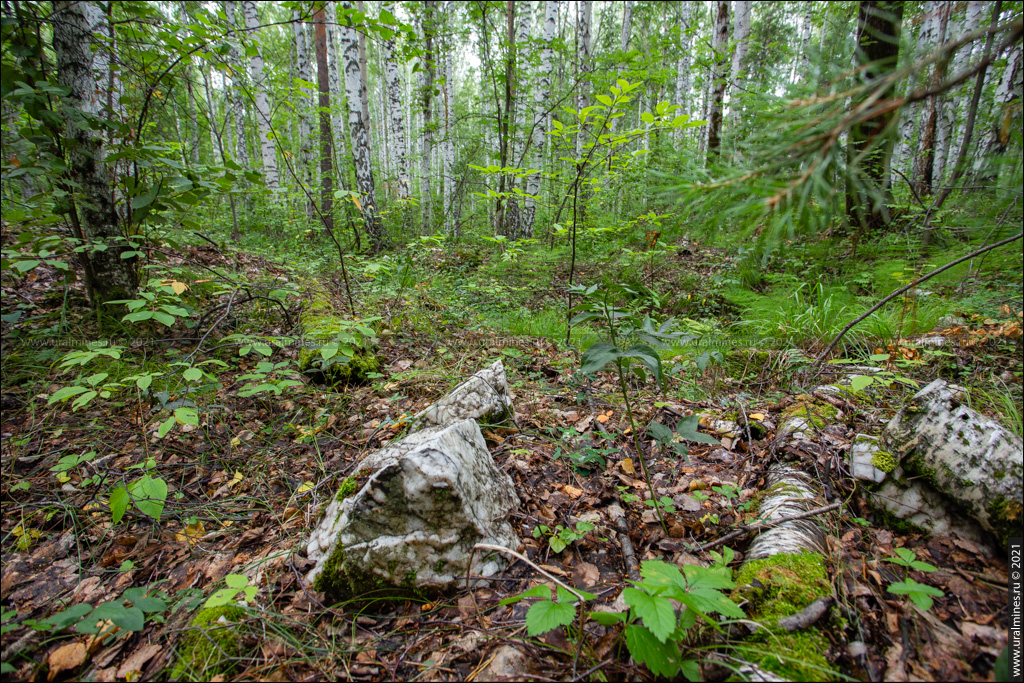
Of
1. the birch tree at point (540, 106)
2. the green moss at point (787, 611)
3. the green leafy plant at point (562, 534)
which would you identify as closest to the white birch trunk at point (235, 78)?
the green leafy plant at point (562, 534)

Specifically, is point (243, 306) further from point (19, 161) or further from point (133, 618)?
point (133, 618)

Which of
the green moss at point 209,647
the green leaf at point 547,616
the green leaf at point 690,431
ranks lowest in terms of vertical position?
the green moss at point 209,647

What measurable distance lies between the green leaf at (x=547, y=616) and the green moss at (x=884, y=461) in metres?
1.53

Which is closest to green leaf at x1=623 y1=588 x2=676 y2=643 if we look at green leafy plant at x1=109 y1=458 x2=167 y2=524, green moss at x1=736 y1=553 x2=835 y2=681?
green moss at x1=736 y1=553 x2=835 y2=681

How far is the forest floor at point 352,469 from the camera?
1.27 metres

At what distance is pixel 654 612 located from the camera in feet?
3.35

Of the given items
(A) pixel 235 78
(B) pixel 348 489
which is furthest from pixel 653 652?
(A) pixel 235 78

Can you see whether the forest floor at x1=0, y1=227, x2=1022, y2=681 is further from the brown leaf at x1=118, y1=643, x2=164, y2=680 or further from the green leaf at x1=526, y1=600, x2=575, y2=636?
the green leaf at x1=526, y1=600, x2=575, y2=636

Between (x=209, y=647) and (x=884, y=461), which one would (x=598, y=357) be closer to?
(x=884, y=461)

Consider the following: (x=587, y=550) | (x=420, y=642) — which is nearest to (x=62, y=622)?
(x=420, y=642)

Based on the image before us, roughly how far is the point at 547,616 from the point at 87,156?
4.57 metres

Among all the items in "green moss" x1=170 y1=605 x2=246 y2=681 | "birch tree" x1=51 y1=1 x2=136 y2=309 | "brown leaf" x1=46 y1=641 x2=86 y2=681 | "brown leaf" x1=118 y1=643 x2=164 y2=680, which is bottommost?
"brown leaf" x1=46 y1=641 x2=86 y2=681

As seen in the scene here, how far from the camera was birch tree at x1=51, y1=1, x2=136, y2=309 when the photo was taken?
A: 2.85 metres

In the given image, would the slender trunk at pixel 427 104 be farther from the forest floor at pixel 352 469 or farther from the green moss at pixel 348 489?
the green moss at pixel 348 489
